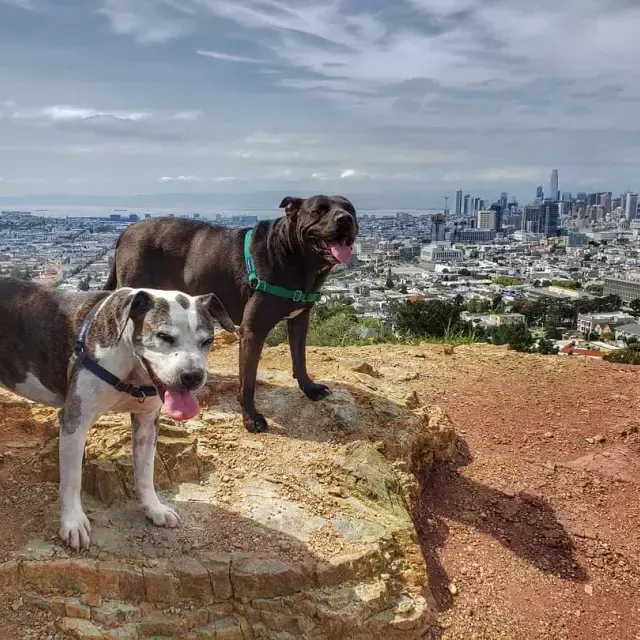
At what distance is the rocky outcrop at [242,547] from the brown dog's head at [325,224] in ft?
5.12

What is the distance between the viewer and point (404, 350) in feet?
29.3

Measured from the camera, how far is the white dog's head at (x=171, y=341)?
307 centimetres

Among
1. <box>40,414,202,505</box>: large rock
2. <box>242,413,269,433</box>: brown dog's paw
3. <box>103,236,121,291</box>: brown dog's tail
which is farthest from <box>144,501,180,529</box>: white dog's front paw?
<box>103,236,121,291</box>: brown dog's tail

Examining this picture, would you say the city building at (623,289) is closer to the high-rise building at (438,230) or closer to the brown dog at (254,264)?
the high-rise building at (438,230)

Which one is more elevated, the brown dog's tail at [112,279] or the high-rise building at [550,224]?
the high-rise building at [550,224]

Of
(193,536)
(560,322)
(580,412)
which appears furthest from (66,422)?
(560,322)

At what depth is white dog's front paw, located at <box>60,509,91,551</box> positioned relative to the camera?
11.5ft

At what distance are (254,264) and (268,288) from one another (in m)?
0.27

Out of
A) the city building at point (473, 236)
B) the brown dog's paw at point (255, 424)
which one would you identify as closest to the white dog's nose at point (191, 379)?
the brown dog's paw at point (255, 424)

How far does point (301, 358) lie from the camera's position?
5.90m

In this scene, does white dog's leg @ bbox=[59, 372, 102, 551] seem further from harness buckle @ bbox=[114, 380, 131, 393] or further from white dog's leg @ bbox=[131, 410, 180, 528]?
white dog's leg @ bbox=[131, 410, 180, 528]

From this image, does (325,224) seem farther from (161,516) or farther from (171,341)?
(161,516)

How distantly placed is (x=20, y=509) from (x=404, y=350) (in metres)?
5.98

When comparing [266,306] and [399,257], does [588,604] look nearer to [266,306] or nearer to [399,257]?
[266,306]
